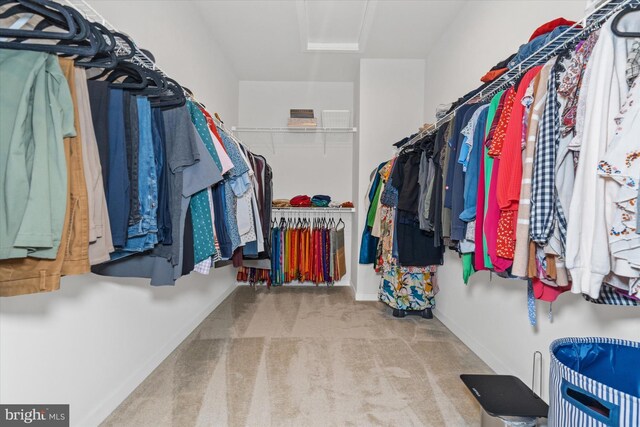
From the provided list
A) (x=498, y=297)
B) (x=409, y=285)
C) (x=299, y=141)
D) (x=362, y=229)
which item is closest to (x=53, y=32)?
(x=498, y=297)

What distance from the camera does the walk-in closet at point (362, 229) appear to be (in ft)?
2.68

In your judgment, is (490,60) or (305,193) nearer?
(490,60)

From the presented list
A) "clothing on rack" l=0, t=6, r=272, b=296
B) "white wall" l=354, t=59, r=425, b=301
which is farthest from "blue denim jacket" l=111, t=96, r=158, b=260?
"white wall" l=354, t=59, r=425, b=301

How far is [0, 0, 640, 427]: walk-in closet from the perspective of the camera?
82 centimetres

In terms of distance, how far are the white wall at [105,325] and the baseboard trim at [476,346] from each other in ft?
6.97

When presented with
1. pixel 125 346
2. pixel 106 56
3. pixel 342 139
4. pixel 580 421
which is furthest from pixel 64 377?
pixel 342 139

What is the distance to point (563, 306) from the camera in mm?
1539

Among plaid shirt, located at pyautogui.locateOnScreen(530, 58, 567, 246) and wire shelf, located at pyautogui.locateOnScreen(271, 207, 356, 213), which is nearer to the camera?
plaid shirt, located at pyautogui.locateOnScreen(530, 58, 567, 246)

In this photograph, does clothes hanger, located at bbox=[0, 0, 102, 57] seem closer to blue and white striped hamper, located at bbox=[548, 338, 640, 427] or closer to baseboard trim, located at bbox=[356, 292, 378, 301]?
blue and white striped hamper, located at bbox=[548, 338, 640, 427]

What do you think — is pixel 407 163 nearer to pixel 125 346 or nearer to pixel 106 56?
pixel 106 56

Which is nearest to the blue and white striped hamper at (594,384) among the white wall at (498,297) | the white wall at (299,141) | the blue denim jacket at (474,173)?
the white wall at (498,297)

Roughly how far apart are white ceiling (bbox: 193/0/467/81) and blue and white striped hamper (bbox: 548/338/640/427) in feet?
8.75

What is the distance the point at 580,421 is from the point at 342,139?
384cm

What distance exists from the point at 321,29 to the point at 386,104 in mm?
1071
